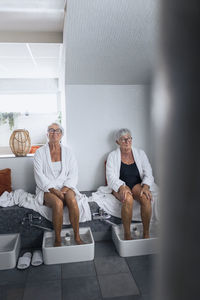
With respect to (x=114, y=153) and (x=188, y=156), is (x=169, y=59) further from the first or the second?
(x=114, y=153)

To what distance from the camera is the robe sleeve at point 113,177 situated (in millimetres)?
2195

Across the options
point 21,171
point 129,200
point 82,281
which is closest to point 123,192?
point 129,200

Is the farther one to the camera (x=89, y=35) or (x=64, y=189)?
(x=64, y=189)

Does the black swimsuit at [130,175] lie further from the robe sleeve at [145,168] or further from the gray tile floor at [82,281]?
the gray tile floor at [82,281]

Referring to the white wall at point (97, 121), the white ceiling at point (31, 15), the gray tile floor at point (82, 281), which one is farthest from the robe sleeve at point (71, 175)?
the white ceiling at point (31, 15)

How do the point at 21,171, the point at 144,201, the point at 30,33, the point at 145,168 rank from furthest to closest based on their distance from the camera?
the point at 30,33, the point at 21,171, the point at 145,168, the point at 144,201

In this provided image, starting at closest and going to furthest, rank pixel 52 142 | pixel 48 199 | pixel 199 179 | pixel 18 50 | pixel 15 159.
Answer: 1. pixel 199 179
2. pixel 48 199
3. pixel 52 142
4. pixel 15 159
5. pixel 18 50

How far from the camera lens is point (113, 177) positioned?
226 centimetres

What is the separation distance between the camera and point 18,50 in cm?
306

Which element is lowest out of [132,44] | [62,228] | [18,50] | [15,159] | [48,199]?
[62,228]

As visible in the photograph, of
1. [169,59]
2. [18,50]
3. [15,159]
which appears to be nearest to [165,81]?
[169,59]

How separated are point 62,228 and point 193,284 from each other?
7.10 feet

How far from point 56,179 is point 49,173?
8cm

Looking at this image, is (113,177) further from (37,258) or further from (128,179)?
(37,258)
